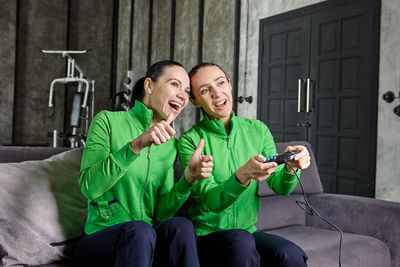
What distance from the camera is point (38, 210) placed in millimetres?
1410

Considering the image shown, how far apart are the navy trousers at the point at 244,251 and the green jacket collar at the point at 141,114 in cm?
46

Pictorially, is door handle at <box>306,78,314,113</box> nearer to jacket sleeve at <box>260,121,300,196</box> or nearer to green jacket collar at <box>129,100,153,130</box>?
jacket sleeve at <box>260,121,300,196</box>

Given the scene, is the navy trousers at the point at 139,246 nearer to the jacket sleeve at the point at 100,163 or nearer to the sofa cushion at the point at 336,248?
the jacket sleeve at the point at 100,163

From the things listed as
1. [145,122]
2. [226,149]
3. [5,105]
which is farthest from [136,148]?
[5,105]

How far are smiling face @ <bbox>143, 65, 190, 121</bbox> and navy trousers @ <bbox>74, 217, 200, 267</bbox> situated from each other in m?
0.42

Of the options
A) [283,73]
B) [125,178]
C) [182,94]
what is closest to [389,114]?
[283,73]

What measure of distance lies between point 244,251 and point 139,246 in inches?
13.3

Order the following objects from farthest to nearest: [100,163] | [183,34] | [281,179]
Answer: [183,34], [281,179], [100,163]

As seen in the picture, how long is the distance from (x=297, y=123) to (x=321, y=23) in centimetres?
107

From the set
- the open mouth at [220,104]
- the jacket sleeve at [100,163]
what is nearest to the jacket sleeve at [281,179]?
the open mouth at [220,104]

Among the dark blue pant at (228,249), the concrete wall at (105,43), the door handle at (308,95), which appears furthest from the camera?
the concrete wall at (105,43)

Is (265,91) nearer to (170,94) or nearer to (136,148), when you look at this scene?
(170,94)

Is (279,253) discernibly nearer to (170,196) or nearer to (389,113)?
(170,196)

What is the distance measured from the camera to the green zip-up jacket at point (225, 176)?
1.47 m
